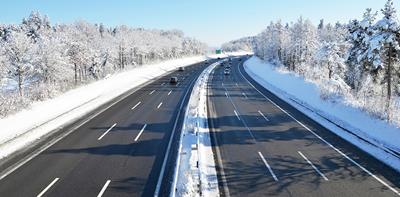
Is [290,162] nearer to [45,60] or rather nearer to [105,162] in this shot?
[105,162]

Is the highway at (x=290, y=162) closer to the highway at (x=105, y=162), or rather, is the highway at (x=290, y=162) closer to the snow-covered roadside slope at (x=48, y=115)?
the highway at (x=105, y=162)

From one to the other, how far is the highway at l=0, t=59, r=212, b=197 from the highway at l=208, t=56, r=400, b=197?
2.66 metres

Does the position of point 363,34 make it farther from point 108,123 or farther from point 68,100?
point 68,100

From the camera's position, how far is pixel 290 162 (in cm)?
1567

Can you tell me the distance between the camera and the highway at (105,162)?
40.5 ft

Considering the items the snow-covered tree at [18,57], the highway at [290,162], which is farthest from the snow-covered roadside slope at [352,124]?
the snow-covered tree at [18,57]

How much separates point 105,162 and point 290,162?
8230 millimetres

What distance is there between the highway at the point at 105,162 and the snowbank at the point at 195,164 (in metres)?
0.48

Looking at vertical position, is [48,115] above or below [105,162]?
above

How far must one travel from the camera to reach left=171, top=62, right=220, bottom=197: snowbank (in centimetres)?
1211

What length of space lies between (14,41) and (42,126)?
45072 millimetres

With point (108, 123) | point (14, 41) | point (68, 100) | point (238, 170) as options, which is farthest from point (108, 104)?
point (14, 41)

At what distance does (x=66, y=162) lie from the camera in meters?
15.3

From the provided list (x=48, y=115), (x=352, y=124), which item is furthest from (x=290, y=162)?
(x=48, y=115)
